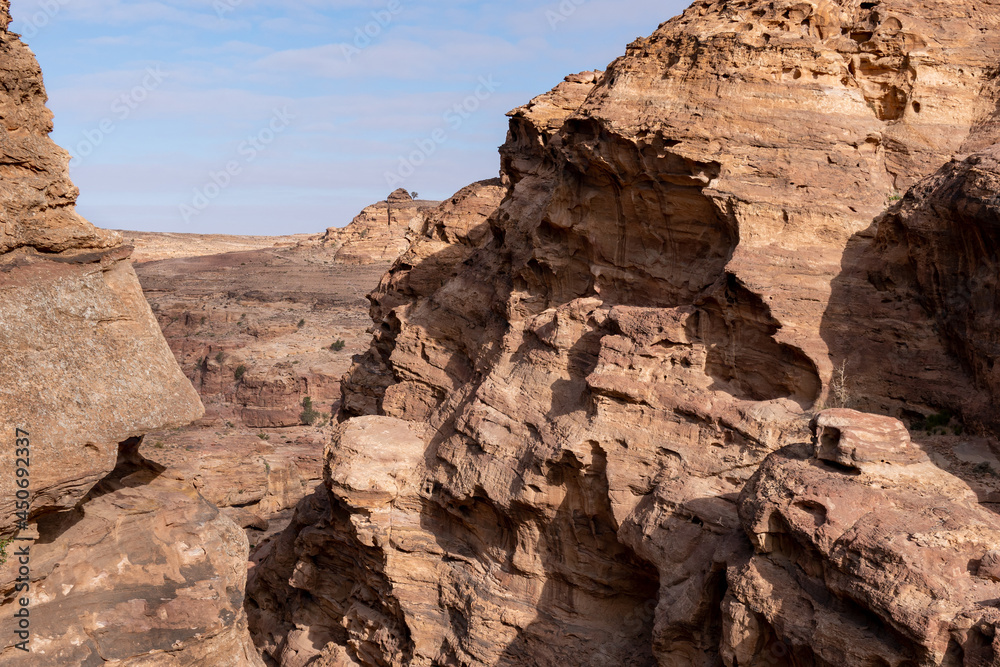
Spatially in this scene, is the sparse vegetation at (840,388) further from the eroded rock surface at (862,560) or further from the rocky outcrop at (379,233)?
the rocky outcrop at (379,233)

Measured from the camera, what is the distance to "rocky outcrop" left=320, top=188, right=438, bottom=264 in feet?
249

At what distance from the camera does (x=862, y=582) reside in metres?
8.44

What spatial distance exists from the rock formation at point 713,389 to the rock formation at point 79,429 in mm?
3350

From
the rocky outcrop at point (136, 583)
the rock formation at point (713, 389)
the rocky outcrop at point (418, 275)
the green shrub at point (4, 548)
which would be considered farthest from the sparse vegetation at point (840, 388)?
the green shrub at point (4, 548)

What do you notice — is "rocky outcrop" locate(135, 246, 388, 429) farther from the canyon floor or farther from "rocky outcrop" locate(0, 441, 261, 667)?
"rocky outcrop" locate(0, 441, 261, 667)

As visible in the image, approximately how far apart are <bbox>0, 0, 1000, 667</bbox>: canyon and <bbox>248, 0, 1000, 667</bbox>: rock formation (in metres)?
0.05

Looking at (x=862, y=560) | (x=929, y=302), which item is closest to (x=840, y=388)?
(x=929, y=302)

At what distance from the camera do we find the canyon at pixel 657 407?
31.2ft

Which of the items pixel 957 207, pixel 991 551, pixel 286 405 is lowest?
pixel 286 405

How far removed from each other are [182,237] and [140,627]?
349 ft

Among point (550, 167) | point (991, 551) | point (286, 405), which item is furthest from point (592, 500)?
point (286, 405)

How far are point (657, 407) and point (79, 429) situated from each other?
8244mm

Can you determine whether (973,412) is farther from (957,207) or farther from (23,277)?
(23,277)

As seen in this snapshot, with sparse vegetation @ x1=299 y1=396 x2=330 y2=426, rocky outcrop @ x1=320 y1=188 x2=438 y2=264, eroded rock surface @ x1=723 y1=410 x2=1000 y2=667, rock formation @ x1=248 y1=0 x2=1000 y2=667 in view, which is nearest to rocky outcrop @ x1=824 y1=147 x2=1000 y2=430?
rock formation @ x1=248 y1=0 x2=1000 y2=667
